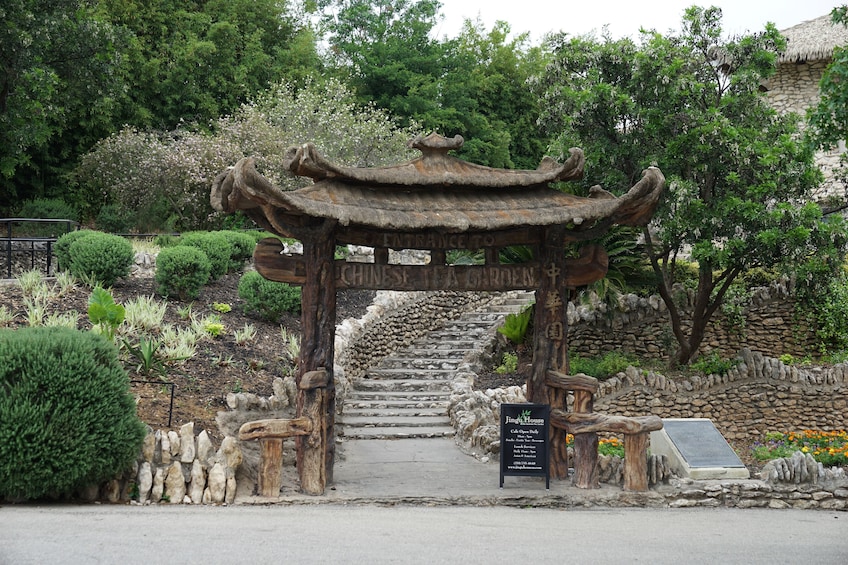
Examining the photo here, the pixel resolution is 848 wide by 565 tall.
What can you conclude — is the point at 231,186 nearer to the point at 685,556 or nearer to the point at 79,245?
the point at 685,556

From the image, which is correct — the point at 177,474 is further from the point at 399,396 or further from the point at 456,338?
the point at 456,338

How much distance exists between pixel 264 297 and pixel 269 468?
21.2 ft

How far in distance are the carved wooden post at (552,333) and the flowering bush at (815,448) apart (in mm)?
3695

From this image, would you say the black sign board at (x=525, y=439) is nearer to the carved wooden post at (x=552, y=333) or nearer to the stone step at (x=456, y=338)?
the carved wooden post at (x=552, y=333)

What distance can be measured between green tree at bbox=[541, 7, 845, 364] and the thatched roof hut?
836 cm

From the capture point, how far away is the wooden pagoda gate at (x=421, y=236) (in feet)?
25.8

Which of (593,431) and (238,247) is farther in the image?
(238,247)

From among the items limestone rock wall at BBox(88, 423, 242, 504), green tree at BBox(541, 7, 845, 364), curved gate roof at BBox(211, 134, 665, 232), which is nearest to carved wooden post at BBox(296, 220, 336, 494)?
curved gate roof at BBox(211, 134, 665, 232)

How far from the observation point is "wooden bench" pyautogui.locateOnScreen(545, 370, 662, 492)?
8.17 meters

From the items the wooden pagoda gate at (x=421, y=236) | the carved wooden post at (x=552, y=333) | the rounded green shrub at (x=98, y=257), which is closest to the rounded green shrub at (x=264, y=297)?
the rounded green shrub at (x=98, y=257)

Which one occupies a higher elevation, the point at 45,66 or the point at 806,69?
the point at 806,69

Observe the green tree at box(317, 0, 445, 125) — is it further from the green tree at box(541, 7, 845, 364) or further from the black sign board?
the black sign board

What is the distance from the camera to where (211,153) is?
22.4 m

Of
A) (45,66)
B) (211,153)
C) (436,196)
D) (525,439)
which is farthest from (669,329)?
(45,66)
